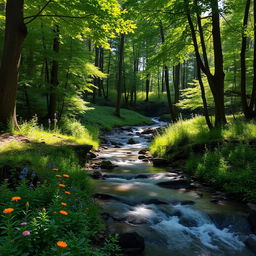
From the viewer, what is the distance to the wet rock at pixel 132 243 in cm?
382

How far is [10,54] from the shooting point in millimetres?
7887

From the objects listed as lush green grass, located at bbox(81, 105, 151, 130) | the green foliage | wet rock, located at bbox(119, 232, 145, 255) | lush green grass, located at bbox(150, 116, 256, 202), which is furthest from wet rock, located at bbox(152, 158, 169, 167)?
lush green grass, located at bbox(81, 105, 151, 130)

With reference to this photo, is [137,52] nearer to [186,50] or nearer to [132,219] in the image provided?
[186,50]

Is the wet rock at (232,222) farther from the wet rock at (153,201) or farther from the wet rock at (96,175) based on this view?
the wet rock at (96,175)

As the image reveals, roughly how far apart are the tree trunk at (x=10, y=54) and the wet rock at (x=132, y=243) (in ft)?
18.7

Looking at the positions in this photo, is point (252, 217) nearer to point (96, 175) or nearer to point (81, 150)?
point (96, 175)

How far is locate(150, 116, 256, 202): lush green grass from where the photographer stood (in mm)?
6350

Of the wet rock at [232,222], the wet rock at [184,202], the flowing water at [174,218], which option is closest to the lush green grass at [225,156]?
the flowing water at [174,218]

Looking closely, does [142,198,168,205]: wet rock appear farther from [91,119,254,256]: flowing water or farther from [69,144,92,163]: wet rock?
[69,144,92,163]: wet rock

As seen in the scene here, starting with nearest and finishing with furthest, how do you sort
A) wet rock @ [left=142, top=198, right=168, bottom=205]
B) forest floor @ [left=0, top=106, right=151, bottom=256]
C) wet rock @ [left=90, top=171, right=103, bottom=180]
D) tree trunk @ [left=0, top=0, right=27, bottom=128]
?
forest floor @ [left=0, top=106, right=151, bottom=256], wet rock @ [left=142, top=198, right=168, bottom=205], wet rock @ [left=90, top=171, right=103, bottom=180], tree trunk @ [left=0, top=0, right=27, bottom=128]

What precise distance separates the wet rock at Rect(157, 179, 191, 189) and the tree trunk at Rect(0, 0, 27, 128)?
17.1 ft

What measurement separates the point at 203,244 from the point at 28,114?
1147cm

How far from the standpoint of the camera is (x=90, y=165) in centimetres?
909

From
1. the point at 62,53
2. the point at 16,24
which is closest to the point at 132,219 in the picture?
the point at 16,24
